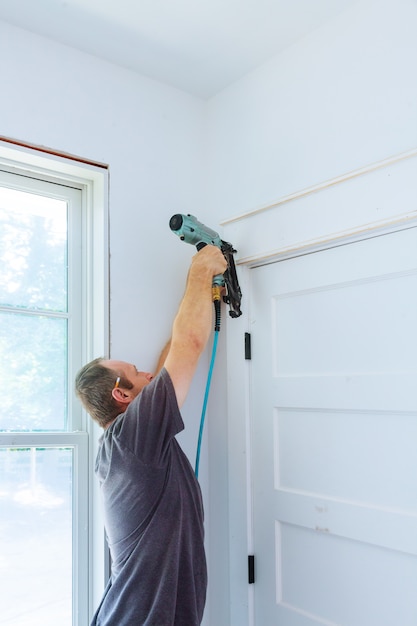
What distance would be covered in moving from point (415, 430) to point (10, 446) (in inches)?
50.3

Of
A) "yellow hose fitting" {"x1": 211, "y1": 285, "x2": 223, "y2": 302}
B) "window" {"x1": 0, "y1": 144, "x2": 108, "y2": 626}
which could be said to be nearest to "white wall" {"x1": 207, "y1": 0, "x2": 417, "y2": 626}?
"yellow hose fitting" {"x1": 211, "y1": 285, "x2": 223, "y2": 302}

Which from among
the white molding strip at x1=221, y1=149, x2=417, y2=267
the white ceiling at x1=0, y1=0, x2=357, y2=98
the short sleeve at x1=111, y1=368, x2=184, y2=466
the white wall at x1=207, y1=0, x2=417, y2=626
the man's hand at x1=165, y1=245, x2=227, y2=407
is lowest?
the short sleeve at x1=111, y1=368, x2=184, y2=466

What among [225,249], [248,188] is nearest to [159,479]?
[225,249]

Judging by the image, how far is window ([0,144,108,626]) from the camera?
1.96 metres

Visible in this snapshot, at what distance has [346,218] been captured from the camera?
1896 millimetres

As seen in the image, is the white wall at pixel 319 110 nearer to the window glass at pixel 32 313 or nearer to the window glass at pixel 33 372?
the window glass at pixel 32 313

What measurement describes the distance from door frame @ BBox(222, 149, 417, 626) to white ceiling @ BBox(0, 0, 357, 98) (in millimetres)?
583

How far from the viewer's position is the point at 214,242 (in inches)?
84.3

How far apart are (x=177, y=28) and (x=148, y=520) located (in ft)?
5.31

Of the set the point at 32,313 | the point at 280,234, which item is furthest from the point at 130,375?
the point at 280,234

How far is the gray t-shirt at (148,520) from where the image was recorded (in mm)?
1563

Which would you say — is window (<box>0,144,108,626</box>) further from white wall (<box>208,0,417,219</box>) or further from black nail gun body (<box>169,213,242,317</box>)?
white wall (<box>208,0,417,219</box>)

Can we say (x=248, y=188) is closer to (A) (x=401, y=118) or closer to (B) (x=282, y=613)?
(A) (x=401, y=118)

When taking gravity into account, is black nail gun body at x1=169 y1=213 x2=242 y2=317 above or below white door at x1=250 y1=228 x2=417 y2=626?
above
